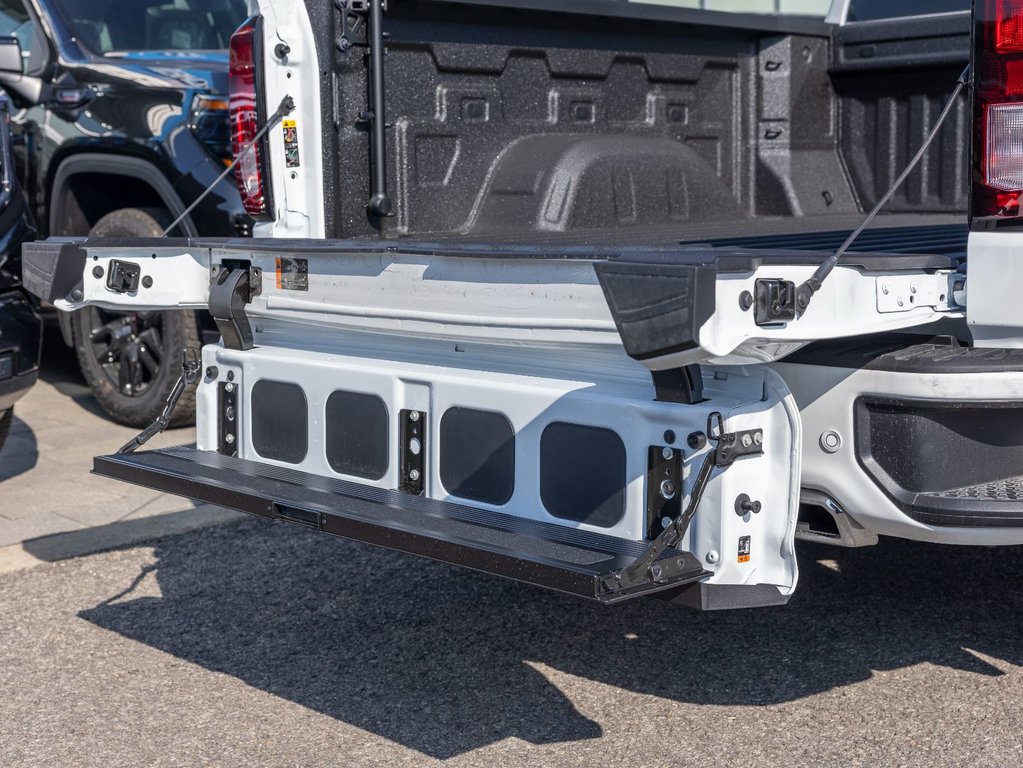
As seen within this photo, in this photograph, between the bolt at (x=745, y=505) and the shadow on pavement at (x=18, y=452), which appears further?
the shadow on pavement at (x=18, y=452)

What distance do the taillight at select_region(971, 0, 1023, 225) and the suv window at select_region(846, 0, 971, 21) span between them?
8.08 ft

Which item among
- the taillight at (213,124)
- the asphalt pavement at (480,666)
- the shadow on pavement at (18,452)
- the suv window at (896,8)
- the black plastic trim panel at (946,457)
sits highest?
the suv window at (896,8)

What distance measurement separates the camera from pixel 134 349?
240 inches

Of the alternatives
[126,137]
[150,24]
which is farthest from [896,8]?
[150,24]

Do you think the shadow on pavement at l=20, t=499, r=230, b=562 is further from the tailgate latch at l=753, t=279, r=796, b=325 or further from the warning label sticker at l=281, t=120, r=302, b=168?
the tailgate latch at l=753, t=279, r=796, b=325

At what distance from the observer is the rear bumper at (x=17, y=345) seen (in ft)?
15.5

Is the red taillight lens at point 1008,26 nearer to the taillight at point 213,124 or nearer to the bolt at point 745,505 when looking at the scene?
the bolt at point 745,505

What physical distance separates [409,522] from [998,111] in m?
1.40

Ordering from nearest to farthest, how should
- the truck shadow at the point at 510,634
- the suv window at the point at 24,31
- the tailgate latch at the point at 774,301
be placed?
1. the tailgate latch at the point at 774,301
2. the truck shadow at the point at 510,634
3. the suv window at the point at 24,31

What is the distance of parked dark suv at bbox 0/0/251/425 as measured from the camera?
5.70 meters

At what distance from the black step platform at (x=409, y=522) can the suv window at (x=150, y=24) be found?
11.1 ft

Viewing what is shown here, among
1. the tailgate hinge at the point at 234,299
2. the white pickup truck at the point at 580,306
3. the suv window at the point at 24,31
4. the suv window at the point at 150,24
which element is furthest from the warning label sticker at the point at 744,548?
the suv window at the point at 24,31

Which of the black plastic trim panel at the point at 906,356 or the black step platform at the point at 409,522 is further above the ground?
the black plastic trim panel at the point at 906,356

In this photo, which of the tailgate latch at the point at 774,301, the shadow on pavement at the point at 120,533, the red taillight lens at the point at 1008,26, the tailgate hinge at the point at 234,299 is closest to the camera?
the tailgate latch at the point at 774,301
